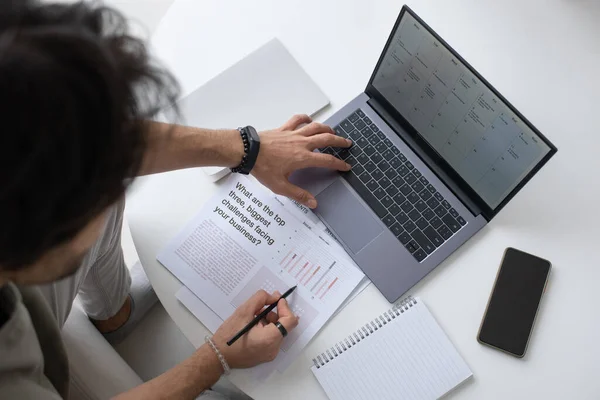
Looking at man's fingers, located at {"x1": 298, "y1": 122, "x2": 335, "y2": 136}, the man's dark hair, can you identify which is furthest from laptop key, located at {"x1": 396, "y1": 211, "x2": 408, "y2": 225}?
the man's dark hair

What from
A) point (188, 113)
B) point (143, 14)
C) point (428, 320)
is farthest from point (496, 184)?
point (143, 14)

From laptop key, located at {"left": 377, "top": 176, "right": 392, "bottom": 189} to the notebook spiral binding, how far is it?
21 cm

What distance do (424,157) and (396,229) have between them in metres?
0.15

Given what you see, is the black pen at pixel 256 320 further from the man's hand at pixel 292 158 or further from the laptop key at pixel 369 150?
the laptop key at pixel 369 150

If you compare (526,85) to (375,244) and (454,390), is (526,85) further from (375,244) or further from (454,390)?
(454,390)

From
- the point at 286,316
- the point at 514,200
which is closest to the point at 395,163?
the point at 514,200

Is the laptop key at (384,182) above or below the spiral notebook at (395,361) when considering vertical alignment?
above

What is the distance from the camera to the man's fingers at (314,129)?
1.02 metres

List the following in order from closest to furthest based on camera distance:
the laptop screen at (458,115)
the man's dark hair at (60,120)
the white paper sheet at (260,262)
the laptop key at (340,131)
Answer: the man's dark hair at (60,120) → the laptop screen at (458,115) → the white paper sheet at (260,262) → the laptop key at (340,131)

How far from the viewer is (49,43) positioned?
48 centimetres

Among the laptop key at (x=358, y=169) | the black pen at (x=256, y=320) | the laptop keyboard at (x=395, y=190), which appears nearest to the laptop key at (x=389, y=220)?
the laptop keyboard at (x=395, y=190)

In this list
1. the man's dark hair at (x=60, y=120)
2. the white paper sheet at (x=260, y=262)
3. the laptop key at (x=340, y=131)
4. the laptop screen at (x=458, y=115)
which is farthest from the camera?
the laptop key at (x=340, y=131)

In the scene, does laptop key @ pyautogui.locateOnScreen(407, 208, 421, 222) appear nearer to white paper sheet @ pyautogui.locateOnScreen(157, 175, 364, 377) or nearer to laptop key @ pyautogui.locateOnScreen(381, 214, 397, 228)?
laptop key @ pyautogui.locateOnScreen(381, 214, 397, 228)

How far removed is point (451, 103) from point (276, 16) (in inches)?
Result: 18.0
